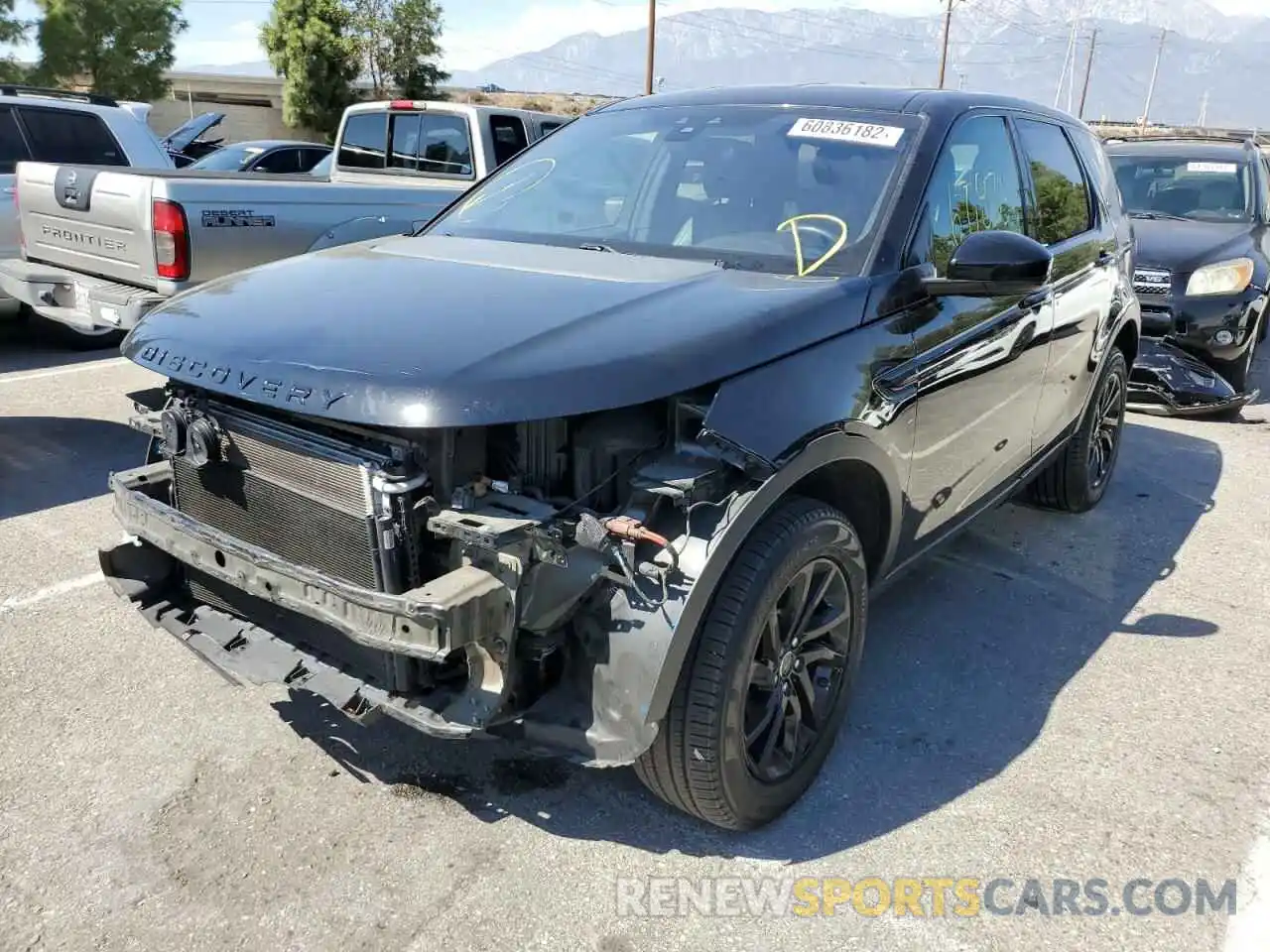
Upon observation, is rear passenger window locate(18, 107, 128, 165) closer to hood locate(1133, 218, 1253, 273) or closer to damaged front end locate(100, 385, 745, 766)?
damaged front end locate(100, 385, 745, 766)

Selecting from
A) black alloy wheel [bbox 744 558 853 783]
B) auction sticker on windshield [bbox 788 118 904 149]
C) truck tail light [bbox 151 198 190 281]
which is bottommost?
black alloy wheel [bbox 744 558 853 783]

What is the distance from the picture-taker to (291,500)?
2.55 m

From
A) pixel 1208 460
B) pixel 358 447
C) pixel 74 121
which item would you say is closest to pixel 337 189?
pixel 74 121

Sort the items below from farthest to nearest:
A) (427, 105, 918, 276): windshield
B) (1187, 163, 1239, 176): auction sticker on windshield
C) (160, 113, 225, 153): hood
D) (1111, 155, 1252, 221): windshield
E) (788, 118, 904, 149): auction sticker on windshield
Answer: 1. (160, 113, 225, 153): hood
2. (1187, 163, 1239, 176): auction sticker on windshield
3. (1111, 155, 1252, 221): windshield
4. (788, 118, 904, 149): auction sticker on windshield
5. (427, 105, 918, 276): windshield

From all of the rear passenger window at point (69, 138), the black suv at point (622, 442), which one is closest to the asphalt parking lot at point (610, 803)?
the black suv at point (622, 442)

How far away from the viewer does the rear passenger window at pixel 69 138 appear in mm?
7895

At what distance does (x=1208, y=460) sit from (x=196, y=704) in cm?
612

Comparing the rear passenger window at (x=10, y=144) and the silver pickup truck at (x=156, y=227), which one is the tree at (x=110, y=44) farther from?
the silver pickup truck at (x=156, y=227)

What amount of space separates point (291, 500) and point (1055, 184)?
3.52 metres

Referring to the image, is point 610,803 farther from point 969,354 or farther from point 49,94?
point 49,94

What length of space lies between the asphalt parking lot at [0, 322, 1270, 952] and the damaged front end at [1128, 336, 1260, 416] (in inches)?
135

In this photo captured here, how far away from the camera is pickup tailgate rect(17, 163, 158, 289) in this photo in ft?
18.8

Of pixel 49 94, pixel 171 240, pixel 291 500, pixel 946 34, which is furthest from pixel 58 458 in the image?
pixel 946 34

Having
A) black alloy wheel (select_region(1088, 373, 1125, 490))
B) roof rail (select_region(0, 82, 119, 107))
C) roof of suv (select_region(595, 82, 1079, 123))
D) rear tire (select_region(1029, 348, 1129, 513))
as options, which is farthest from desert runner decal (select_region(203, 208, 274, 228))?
black alloy wheel (select_region(1088, 373, 1125, 490))
